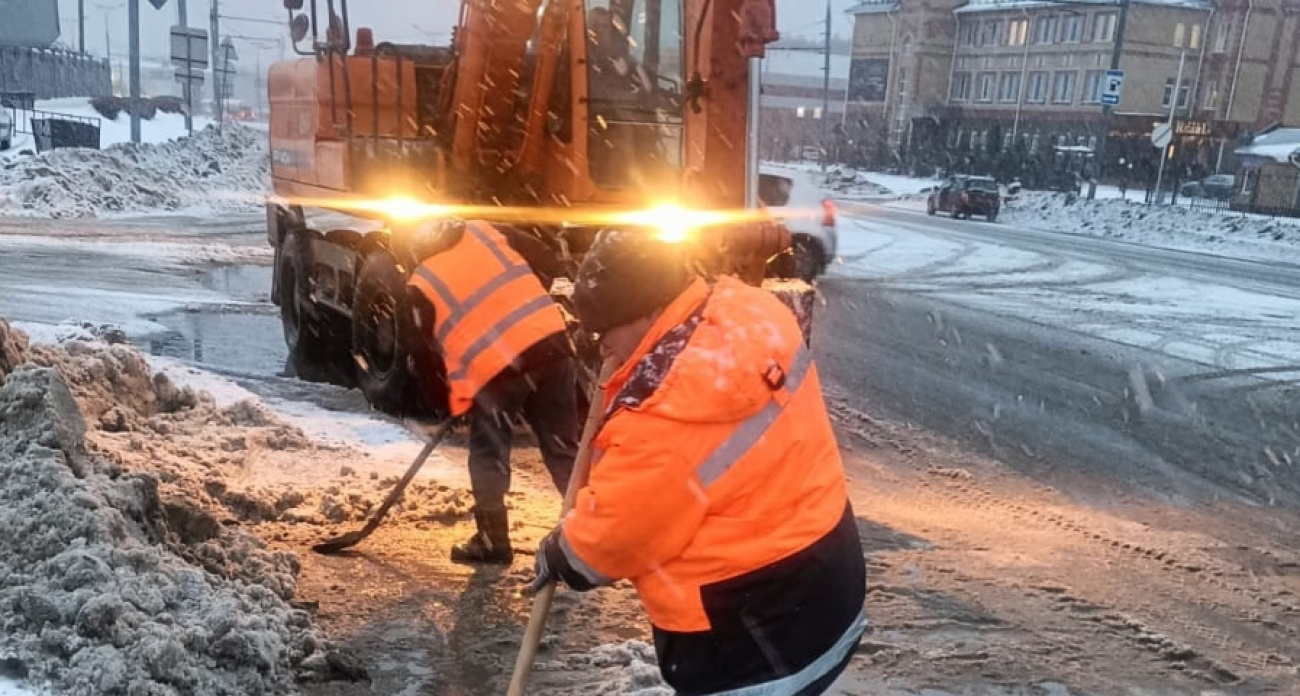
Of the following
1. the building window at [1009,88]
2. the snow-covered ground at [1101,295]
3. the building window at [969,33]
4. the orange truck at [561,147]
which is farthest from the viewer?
the building window at [969,33]

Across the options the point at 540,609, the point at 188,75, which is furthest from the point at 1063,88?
the point at 540,609

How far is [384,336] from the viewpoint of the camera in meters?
7.50

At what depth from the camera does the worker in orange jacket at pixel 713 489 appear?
2.20 metres

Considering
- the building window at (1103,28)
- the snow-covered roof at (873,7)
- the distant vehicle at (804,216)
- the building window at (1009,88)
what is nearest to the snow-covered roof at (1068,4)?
the building window at (1103,28)

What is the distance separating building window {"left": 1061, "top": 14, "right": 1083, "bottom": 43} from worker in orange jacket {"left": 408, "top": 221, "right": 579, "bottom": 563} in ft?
190

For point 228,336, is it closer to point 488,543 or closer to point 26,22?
point 488,543

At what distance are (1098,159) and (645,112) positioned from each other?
100 feet

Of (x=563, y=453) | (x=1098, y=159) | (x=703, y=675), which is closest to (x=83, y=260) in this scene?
(x=563, y=453)

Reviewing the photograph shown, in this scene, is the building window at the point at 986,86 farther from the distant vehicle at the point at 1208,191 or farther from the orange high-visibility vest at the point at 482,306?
the orange high-visibility vest at the point at 482,306

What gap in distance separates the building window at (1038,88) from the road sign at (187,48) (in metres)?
46.4

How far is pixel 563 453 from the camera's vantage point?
15.6 feet

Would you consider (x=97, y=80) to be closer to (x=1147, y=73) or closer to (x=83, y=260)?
(x=83, y=260)

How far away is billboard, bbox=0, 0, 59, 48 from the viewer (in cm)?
1648

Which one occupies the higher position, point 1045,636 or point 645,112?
point 645,112
